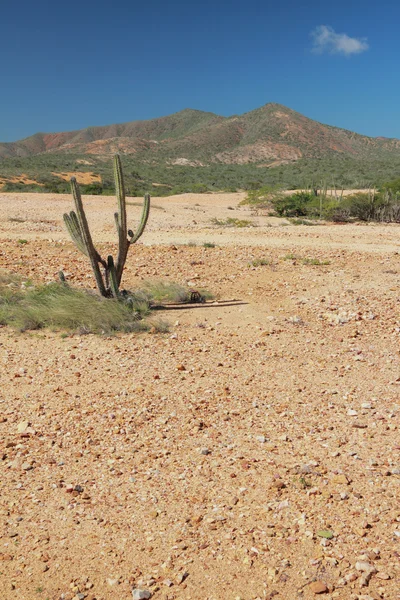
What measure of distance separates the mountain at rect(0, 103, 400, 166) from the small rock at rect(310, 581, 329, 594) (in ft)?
198

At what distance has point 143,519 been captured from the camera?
3.33 meters

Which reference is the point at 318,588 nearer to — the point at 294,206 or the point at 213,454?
the point at 213,454

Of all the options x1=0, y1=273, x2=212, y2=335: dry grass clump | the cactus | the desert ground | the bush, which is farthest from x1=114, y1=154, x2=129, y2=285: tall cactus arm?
the bush

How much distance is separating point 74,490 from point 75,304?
3688mm

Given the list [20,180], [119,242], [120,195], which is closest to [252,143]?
[20,180]

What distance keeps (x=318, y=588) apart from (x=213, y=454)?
4.63 feet

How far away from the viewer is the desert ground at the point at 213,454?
2917 mm

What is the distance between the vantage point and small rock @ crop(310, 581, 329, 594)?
275cm

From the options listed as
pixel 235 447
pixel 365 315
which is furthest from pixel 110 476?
pixel 365 315

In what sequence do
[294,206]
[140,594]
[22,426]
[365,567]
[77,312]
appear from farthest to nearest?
[294,206] → [77,312] → [22,426] → [365,567] → [140,594]

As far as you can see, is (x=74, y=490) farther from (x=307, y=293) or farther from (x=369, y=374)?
(x=307, y=293)

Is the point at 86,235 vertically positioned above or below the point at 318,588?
above

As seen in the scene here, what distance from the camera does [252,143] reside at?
2891 inches

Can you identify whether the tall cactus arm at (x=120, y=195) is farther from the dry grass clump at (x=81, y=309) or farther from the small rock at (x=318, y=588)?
the small rock at (x=318, y=588)
